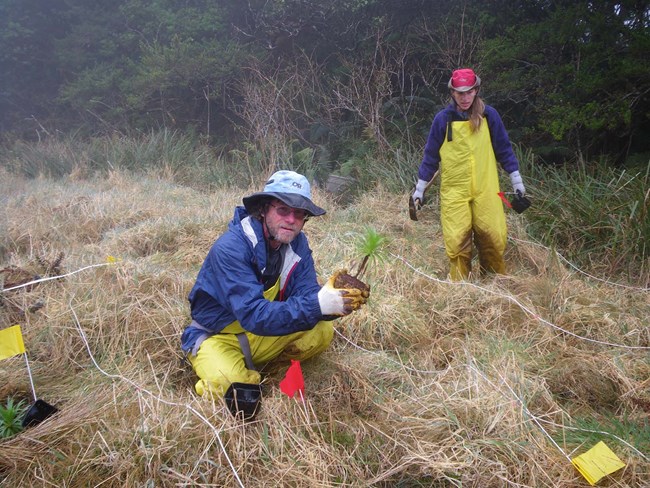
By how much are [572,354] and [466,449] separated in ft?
3.84

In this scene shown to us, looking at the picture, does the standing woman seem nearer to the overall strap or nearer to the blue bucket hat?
the blue bucket hat

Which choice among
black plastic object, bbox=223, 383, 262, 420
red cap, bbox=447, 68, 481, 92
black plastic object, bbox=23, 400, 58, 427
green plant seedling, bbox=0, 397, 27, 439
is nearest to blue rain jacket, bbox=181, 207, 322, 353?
black plastic object, bbox=223, 383, 262, 420

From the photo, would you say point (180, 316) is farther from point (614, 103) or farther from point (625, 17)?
point (625, 17)

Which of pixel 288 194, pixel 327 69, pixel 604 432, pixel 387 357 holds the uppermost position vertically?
pixel 327 69

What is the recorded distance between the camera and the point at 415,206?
13.8 feet

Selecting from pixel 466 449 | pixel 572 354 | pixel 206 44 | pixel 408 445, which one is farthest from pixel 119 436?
pixel 206 44

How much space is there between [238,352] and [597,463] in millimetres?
1553

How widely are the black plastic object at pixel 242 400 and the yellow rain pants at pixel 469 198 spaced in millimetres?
2079

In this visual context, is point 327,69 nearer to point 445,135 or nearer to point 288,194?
point 445,135

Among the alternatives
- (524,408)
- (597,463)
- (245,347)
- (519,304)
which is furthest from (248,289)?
(519,304)

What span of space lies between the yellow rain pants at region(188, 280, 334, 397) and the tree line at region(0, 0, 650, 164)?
380 centimetres

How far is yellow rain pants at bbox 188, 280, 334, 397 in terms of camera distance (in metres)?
2.39

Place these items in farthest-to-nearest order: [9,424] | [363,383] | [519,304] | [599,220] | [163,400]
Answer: [599,220], [519,304], [363,383], [163,400], [9,424]

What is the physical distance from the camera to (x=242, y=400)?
2.24m
